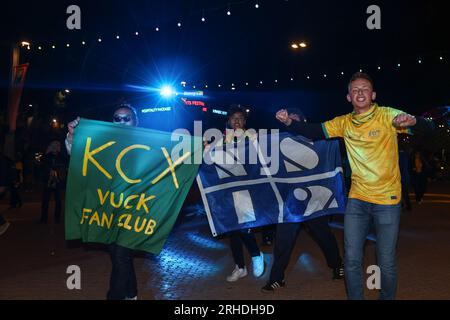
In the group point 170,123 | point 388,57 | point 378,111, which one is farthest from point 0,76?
point 378,111

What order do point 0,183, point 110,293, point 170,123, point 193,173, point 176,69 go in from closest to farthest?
1. point 110,293
2. point 193,173
3. point 0,183
4. point 170,123
5. point 176,69

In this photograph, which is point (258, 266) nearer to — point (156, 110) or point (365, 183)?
point (365, 183)

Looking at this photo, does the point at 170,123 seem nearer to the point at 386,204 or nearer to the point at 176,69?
the point at 176,69

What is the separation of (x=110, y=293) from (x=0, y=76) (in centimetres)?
2791

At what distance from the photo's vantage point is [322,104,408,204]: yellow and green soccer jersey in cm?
479

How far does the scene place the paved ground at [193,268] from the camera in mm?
6066

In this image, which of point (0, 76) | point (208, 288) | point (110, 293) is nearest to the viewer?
point (110, 293)

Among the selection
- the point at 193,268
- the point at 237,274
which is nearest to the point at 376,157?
the point at 237,274

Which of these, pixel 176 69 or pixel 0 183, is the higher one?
pixel 176 69

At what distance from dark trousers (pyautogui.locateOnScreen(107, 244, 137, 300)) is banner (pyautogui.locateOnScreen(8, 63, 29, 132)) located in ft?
55.9

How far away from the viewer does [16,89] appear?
21062mm

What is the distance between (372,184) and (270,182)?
1.86 m

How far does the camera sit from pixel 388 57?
2802 centimetres

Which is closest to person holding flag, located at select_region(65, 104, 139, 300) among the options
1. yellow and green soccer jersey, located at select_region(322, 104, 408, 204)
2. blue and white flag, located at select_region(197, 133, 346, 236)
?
blue and white flag, located at select_region(197, 133, 346, 236)
